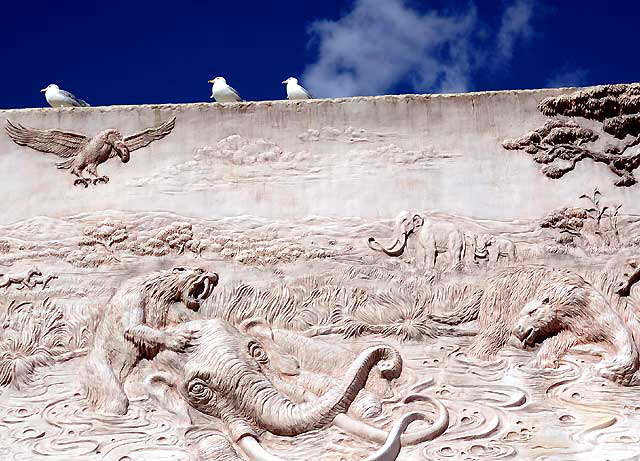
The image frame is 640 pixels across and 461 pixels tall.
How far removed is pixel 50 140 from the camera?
25.2 feet

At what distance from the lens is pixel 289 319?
6812mm

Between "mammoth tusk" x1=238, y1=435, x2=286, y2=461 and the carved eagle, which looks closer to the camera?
"mammoth tusk" x1=238, y1=435, x2=286, y2=461

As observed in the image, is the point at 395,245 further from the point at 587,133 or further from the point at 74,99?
the point at 74,99

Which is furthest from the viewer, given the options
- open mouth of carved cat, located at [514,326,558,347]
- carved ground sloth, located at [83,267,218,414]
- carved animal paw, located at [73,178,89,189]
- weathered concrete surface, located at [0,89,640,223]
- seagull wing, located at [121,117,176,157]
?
seagull wing, located at [121,117,176,157]

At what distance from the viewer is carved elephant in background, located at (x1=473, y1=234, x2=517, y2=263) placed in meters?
7.02

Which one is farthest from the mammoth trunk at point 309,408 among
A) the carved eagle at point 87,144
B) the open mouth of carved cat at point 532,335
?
the carved eagle at point 87,144

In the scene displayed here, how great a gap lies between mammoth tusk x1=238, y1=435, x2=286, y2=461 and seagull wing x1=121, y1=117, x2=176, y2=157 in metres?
2.78

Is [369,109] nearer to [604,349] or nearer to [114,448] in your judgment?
[604,349]

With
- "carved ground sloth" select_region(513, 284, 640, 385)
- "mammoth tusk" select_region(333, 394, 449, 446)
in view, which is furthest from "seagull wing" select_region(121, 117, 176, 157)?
"carved ground sloth" select_region(513, 284, 640, 385)

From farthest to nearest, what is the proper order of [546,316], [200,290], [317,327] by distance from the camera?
[200,290] → [317,327] → [546,316]

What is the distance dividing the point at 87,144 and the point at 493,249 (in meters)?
3.49

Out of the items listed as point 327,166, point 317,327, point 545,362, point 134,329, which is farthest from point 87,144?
point 545,362

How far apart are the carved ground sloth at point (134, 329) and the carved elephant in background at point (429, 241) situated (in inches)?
56.7

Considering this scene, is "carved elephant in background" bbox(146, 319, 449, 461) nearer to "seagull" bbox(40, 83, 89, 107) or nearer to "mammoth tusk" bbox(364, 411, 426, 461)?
"mammoth tusk" bbox(364, 411, 426, 461)
